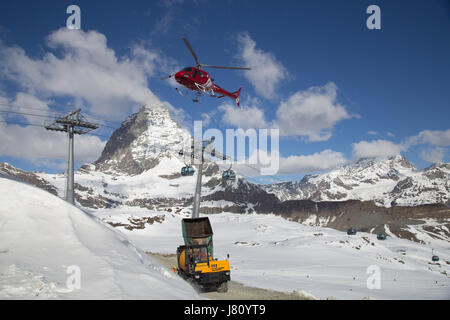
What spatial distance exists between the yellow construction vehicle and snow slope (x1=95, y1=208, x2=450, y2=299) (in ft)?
18.3

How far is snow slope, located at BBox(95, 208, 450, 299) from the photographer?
2127 cm

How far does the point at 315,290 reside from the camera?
1952 centimetres

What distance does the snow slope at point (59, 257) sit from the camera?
25.1 ft

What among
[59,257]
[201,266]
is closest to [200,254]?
[201,266]

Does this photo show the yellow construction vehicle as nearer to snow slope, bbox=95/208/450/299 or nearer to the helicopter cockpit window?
the helicopter cockpit window

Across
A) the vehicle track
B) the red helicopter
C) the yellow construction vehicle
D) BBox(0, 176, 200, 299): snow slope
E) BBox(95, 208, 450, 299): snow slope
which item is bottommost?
BBox(95, 208, 450, 299): snow slope

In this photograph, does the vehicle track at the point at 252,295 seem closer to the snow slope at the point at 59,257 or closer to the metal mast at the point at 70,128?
the snow slope at the point at 59,257

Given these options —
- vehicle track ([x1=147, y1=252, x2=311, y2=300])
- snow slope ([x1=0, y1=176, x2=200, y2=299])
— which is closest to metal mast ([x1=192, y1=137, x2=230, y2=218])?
vehicle track ([x1=147, y1=252, x2=311, y2=300])

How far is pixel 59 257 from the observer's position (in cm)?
955

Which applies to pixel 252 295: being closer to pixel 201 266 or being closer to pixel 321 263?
pixel 201 266

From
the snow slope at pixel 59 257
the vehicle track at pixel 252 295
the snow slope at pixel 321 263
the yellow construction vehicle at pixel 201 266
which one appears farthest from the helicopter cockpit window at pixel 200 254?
the snow slope at pixel 321 263
